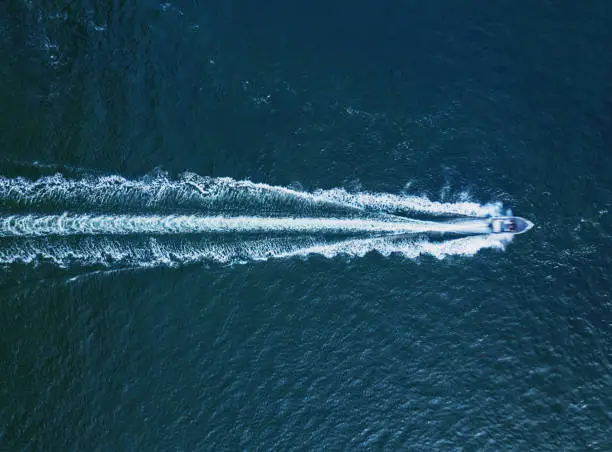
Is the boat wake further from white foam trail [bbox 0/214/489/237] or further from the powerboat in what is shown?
the powerboat

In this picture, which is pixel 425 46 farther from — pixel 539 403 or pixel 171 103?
pixel 539 403

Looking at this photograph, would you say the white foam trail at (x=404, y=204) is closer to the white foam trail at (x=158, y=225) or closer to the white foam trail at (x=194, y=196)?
the white foam trail at (x=194, y=196)

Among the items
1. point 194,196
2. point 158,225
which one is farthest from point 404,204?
point 158,225

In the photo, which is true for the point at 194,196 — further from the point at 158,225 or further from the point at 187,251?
the point at 187,251

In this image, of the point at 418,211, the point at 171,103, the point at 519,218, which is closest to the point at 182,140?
the point at 171,103

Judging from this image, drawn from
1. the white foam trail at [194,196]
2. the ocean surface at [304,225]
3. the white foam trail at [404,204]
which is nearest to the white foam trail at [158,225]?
the ocean surface at [304,225]
